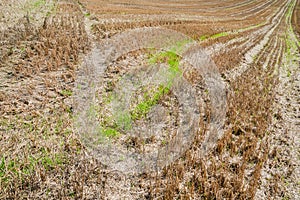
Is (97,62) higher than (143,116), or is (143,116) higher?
(97,62)

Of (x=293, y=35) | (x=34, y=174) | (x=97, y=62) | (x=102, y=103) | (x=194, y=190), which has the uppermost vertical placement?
(x=293, y=35)

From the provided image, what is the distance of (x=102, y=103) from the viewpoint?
8.62 m

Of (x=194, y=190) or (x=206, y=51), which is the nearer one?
(x=194, y=190)

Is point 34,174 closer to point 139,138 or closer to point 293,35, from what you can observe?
point 139,138

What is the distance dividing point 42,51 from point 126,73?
4.18 meters

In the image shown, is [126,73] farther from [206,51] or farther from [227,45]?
[227,45]

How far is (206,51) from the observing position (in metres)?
16.4

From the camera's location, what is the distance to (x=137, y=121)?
7832 mm

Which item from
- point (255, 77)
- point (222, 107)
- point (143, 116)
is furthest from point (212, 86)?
point (143, 116)

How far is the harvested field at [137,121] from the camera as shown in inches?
214

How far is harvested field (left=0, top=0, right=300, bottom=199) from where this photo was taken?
5.44m

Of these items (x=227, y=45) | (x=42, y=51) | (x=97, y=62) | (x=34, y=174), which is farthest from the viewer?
(x=227, y=45)

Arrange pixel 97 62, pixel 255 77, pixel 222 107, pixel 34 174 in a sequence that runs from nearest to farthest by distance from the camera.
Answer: pixel 34 174, pixel 222 107, pixel 97 62, pixel 255 77

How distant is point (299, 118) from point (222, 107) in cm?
327
